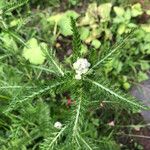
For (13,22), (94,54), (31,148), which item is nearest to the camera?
(94,54)

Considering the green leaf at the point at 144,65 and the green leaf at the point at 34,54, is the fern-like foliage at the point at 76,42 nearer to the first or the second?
the green leaf at the point at 34,54

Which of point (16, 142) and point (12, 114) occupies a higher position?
point (12, 114)

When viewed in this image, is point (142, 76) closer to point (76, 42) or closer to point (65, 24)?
point (65, 24)

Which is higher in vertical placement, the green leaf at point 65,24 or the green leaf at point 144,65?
the green leaf at point 65,24

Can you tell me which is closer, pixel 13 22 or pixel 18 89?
pixel 18 89

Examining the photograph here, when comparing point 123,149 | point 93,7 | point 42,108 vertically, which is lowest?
point 123,149

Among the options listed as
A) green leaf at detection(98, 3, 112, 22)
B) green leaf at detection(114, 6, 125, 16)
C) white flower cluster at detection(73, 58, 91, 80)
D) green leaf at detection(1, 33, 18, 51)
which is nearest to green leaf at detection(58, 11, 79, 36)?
green leaf at detection(98, 3, 112, 22)

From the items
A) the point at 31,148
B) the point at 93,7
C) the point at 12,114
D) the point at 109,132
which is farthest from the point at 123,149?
the point at 93,7

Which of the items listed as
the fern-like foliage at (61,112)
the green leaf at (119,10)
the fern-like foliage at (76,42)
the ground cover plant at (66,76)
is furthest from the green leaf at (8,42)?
the green leaf at (119,10)

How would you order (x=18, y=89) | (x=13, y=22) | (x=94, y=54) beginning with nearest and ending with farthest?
(x=94, y=54)
(x=18, y=89)
(x=13, y=22)

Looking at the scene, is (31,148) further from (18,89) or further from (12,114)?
(18,89)
